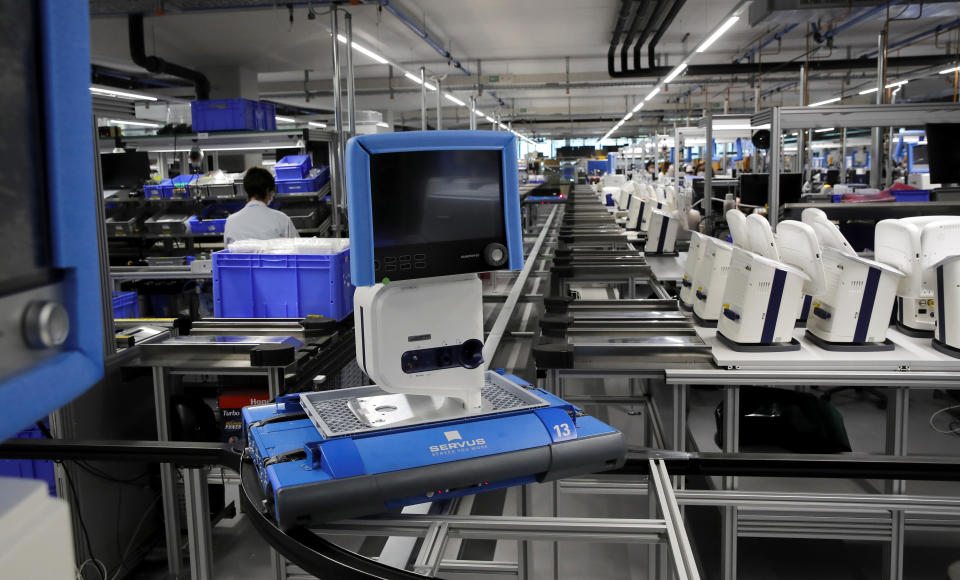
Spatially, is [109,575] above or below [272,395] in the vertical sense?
below

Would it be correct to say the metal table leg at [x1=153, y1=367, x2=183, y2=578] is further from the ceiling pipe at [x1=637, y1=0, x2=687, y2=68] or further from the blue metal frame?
the ceiling pipe at [x1=637, y1=0, x2=687, y2=68]

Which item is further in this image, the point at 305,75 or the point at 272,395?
the point at 305,75

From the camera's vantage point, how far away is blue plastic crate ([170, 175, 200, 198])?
311 inches

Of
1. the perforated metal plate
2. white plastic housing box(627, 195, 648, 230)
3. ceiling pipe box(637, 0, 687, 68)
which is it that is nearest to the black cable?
the perforated metal plate

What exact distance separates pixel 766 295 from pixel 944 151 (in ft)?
15.3

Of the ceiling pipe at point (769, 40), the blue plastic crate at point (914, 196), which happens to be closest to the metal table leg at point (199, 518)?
the blue plastic crate at point (914, 196)

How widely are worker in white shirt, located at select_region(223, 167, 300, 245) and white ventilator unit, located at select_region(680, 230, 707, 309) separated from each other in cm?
276

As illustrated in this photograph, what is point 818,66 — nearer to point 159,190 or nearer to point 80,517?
point 159,190

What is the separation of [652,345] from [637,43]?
11.3m

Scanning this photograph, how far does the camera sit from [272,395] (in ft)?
9.08

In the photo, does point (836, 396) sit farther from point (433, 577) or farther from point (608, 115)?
point (608, 115)

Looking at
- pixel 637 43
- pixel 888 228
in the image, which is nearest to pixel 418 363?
pixel 888 228

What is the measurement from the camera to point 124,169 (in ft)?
27.0

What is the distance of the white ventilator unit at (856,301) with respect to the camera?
125 inches
